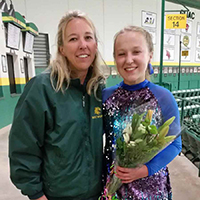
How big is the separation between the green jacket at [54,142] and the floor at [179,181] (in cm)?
161

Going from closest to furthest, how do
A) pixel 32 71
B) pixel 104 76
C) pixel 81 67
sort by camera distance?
pixel 81 67, pixel 104 76, pixel 32 71

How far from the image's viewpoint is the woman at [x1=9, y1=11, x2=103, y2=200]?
2.85 ft

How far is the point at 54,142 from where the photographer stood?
2.97 feet

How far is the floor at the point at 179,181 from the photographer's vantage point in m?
2.20

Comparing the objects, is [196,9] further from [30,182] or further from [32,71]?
[30,182]

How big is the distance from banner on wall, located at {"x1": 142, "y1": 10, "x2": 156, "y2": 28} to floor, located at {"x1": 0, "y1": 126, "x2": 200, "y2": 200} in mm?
5788

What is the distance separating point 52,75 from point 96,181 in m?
0.65

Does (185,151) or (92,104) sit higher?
(92,104)

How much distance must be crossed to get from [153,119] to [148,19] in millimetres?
7328

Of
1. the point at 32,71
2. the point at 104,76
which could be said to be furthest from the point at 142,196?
the point at 32,71

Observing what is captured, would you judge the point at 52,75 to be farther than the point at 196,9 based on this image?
No

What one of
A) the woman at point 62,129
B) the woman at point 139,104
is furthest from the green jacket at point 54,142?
the woman at point 139,104

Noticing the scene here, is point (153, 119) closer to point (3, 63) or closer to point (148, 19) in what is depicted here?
point (3, 63)

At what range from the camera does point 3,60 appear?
4238 mm
